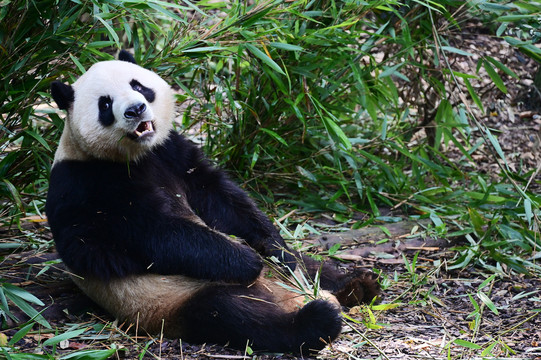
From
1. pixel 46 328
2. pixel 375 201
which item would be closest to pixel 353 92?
pixel 375 201

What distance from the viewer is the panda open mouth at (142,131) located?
370 centimetres

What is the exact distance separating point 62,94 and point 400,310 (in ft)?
7.61

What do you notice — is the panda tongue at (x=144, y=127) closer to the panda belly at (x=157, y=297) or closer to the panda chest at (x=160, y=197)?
the panda chest at (x=160, y=197)

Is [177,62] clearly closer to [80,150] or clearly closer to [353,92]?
[80,150]

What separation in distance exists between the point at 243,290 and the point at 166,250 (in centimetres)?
47

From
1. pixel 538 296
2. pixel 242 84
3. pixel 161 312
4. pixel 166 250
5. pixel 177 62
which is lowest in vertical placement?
pixel 538 296

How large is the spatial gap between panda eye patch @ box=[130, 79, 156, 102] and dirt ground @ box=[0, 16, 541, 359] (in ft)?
3.69

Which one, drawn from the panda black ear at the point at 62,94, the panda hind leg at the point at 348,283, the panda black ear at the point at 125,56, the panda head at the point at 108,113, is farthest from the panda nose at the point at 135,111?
the panda hind leg at the point at 348,283

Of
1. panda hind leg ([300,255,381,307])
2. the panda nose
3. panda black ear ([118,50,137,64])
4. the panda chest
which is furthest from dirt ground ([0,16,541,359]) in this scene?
panda black ear ([118,50,137,64])

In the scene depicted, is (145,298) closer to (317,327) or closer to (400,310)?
(317,327)

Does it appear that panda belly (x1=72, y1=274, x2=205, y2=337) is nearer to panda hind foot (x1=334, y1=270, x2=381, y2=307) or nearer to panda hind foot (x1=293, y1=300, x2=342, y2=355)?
panda hind foot (x1=293, y1=300, x2=342, y2=355)

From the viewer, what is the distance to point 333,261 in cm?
474

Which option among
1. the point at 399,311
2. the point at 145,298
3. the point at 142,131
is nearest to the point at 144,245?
the point at 145,298

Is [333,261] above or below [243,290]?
below
